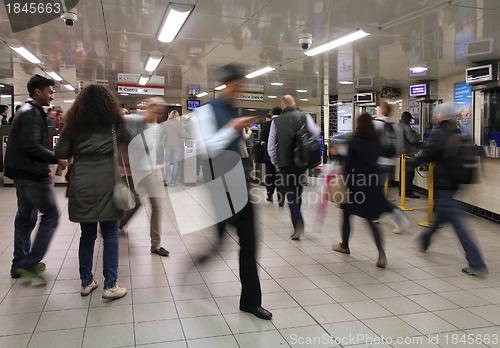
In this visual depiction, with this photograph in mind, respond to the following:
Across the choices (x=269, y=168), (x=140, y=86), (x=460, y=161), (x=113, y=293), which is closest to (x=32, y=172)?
(x=113, y=293)

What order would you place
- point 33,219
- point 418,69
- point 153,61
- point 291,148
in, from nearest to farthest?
1. point 33,219
2. point 291,148
3. point 153,61
4. point 418,69

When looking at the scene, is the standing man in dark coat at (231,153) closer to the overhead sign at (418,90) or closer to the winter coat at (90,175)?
the winter coat at (90,175)

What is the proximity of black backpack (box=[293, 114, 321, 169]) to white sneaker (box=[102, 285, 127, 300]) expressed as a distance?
232 cm

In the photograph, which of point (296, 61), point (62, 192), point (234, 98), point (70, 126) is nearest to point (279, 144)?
point (234, 98)

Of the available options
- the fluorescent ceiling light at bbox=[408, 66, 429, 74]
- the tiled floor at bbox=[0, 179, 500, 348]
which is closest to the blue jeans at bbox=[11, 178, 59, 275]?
the tiled floor at bbox=[0, 179, 500, 348]

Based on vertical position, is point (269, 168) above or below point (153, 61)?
below

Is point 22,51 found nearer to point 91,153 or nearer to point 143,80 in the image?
point 143,80

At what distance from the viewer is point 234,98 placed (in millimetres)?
2660

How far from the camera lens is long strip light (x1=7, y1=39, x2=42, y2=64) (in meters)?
6.90

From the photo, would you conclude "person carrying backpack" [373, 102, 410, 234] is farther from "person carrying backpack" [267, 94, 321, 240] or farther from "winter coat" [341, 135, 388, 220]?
"person carrying backpack" [267, 94, 321, 240]

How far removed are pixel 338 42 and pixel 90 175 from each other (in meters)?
4.84

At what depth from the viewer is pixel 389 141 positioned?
4438mm

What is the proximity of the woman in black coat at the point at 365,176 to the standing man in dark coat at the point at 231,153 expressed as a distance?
1.44m

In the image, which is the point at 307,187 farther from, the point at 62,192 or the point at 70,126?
the point at 70,126
